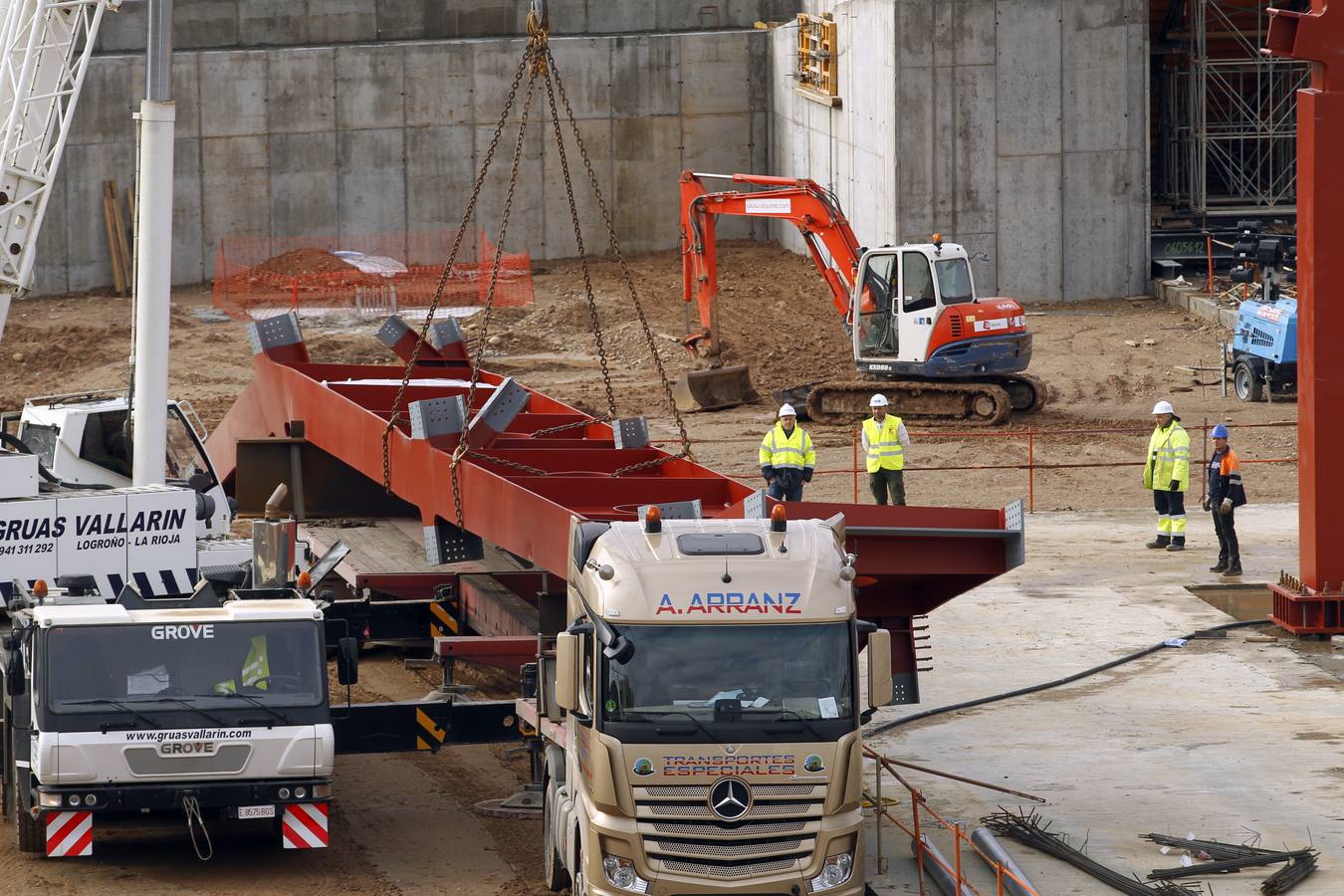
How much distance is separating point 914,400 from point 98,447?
16123mm

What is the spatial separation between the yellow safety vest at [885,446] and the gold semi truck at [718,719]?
461 inches

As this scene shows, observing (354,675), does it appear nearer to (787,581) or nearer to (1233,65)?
(787,581)

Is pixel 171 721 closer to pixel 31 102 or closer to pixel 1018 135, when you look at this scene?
pixel 31 102

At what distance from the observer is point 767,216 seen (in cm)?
3172

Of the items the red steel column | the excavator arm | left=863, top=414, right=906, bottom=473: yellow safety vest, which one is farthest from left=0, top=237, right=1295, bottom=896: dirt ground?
the red steel column

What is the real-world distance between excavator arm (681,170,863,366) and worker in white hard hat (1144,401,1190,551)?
31.5 feet

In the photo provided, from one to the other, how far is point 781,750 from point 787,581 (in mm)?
947

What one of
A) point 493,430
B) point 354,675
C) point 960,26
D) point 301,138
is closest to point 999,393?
point 960,26

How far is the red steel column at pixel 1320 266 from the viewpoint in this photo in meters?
17.0

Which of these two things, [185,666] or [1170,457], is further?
[1170,457]

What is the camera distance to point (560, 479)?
15891 mm

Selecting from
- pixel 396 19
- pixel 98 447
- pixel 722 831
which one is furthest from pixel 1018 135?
pixel 722 831

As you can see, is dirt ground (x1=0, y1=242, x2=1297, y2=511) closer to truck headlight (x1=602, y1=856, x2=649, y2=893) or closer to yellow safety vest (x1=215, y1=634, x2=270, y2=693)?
yellow safety vest (x1=215, y1=634, x2=270, y2=693)

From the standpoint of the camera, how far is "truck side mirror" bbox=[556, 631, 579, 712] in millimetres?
11297
